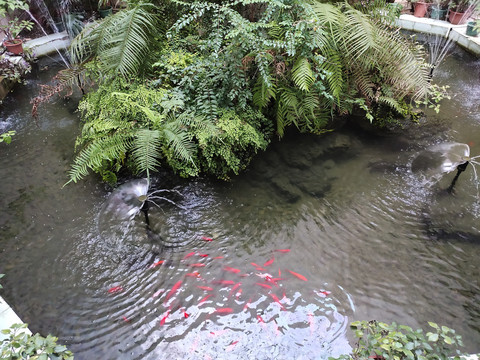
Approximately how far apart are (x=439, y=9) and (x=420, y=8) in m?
0.40

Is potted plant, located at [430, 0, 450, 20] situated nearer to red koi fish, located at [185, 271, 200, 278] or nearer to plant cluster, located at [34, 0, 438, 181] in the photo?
plant cluster, located at [34, 0, 438, 181]

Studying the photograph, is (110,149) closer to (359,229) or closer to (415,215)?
(359,229)

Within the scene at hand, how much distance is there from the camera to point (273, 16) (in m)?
4.09

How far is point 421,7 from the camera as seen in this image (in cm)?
788

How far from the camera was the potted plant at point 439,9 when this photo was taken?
25.4 feet

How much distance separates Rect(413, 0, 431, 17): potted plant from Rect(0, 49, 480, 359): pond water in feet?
16.2

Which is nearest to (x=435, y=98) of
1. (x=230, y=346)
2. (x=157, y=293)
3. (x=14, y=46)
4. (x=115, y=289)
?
(x=230, y=346)

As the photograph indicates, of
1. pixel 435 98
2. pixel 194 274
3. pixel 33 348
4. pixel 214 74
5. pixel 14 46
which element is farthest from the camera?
Answer: pixel 14 46

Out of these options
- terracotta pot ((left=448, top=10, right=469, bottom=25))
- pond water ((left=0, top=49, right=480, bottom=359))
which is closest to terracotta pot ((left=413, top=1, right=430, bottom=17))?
terracotta pot ((left=448, top=10, right=469, bottom=25))

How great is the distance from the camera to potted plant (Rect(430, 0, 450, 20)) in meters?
7.74

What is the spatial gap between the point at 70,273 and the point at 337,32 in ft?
12.8

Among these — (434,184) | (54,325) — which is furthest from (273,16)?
(54,325)

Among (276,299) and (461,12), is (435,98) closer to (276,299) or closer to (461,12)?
(461,12)

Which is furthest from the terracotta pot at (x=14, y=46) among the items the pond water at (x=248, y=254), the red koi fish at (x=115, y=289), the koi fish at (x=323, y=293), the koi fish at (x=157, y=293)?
the koi fish at (x=323, y=293)
